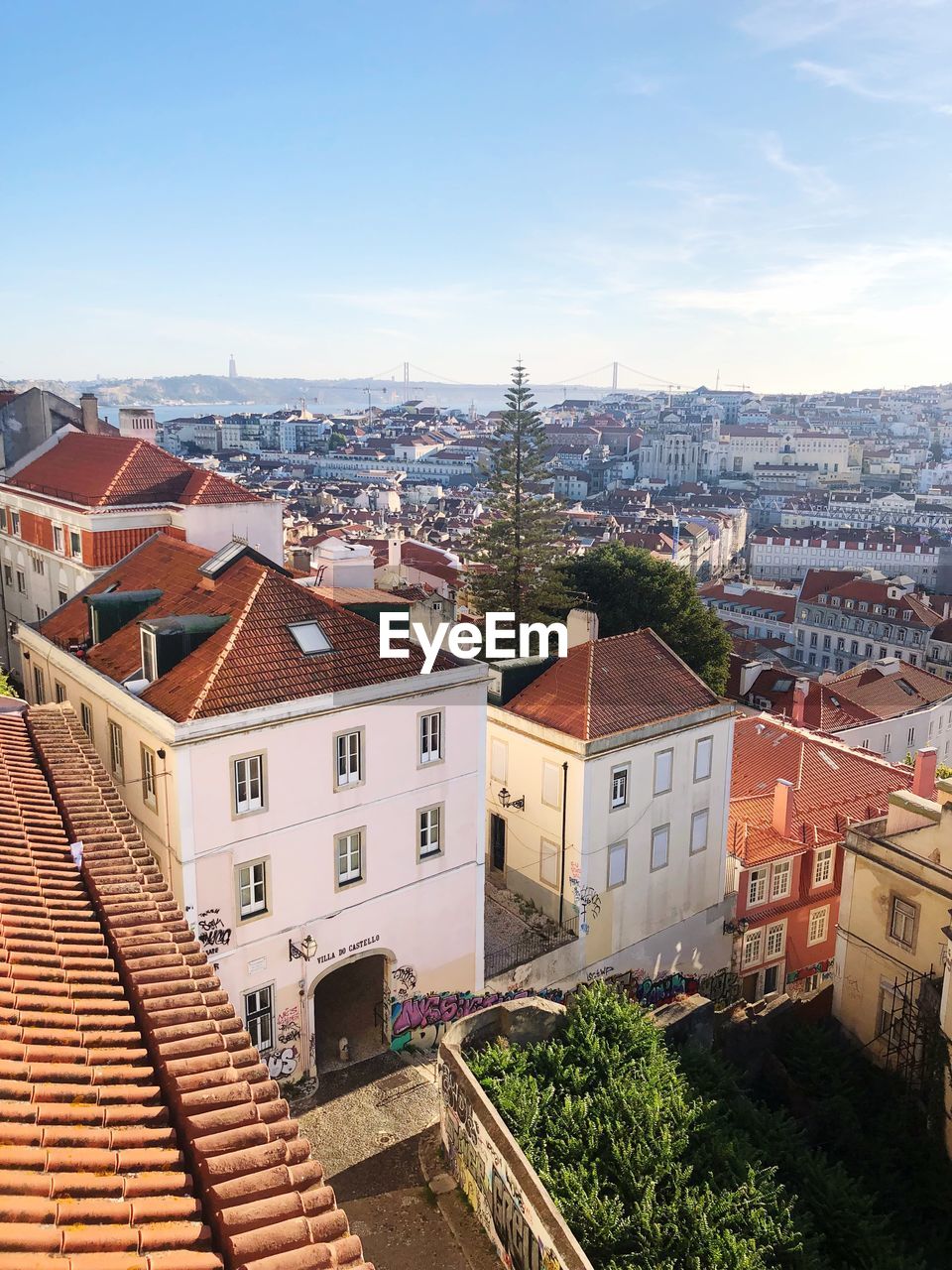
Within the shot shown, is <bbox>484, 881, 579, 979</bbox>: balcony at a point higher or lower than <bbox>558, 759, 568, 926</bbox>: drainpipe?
lower

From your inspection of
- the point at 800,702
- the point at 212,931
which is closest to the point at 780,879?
the point at 212,931

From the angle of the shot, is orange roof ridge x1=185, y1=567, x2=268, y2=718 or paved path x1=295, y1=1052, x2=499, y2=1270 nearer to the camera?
paved path x1=295, y1=1052, x2=499, y2=1270

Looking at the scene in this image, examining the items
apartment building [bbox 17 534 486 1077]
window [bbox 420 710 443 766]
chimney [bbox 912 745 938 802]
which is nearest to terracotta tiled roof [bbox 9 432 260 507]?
apartment building [bbox 17 534 486 1077]

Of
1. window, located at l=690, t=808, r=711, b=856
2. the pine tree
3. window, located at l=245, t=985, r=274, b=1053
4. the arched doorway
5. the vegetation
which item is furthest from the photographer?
the pine tree

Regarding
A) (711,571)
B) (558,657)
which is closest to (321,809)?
(558,657)

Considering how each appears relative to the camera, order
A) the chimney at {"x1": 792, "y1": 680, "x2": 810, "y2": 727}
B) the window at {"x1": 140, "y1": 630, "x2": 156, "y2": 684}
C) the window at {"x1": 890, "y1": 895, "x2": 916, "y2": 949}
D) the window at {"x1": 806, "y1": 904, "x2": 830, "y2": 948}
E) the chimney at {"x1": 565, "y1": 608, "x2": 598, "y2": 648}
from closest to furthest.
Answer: the window at {"x1": 140, "y1": 630, "x2": 156, "y2": 684} → the window at {"x1": 890, "y1": 895, "x2": 916, "y2": 949} → the chimney at {"x1": 565, "y1": 608, "x2": 598, "y2": 648} → the window at {"x1": 806, "y1": 904, "x2": 830, "y2": 948} → the chimney at {"x1": 792, "y1": 680, "x2": 810, "y2": 727}
